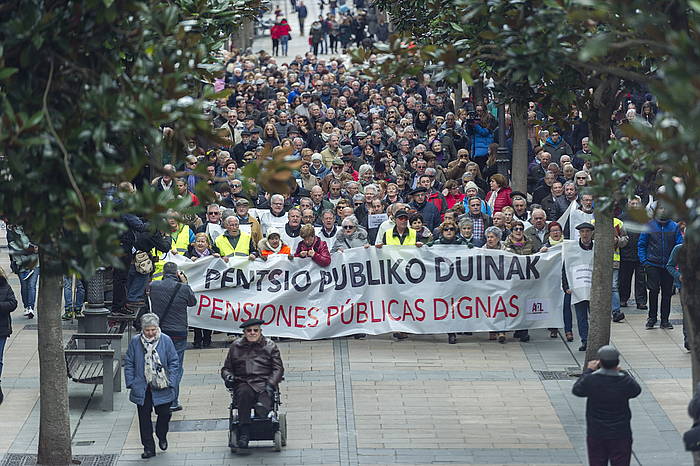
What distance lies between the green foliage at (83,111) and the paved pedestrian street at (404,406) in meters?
3.98

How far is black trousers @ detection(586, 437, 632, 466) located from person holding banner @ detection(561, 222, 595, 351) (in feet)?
16.7

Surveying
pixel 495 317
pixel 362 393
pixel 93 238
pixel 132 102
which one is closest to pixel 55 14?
pixel 132 102

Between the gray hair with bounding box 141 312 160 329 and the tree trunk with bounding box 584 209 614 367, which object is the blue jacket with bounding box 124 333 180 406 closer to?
the gray hair with bounding box 141 312 160 329

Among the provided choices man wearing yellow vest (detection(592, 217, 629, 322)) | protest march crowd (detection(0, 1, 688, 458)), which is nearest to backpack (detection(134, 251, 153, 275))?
protest march crowd (detection(0, 1, 688, 458))

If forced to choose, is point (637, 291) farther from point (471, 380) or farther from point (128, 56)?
point (128, 56)

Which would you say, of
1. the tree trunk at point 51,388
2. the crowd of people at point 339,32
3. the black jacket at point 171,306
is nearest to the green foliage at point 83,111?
the tree trunk at point 51,388

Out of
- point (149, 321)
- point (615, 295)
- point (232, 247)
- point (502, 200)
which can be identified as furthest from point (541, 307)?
point (149, 321)

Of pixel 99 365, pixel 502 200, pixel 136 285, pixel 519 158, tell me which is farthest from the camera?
pixel 519 158

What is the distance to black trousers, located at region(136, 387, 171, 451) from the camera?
40.5 ft

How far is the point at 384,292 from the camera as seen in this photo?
55.0ft

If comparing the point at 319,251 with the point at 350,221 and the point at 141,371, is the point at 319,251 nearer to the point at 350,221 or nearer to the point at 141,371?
the point at 350,221

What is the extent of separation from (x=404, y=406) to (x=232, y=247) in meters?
4.08

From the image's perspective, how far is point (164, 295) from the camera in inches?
549

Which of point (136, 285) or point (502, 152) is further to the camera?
point (502, 152)
